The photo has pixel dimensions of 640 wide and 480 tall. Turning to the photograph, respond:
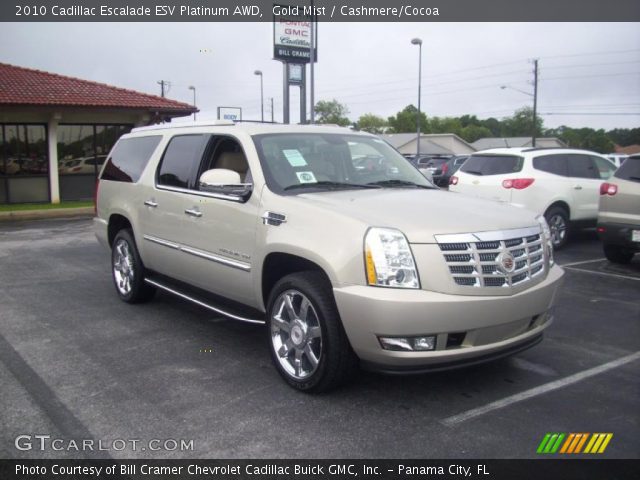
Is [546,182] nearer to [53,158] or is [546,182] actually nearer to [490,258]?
[490,258]

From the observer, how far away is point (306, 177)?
189 inches

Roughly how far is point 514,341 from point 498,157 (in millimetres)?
7495

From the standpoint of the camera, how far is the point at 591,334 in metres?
5.55

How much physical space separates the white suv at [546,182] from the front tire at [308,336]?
699 centimetres

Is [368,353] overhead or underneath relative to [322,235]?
underneath

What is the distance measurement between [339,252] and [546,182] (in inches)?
299

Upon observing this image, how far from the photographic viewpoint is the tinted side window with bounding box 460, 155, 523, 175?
10602mm

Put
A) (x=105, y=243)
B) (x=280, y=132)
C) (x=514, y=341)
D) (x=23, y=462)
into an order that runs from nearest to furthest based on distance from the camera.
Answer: (x=23, y=462) < (x=514, y=341) < (x=280, y=132) < (x=105, y=243)

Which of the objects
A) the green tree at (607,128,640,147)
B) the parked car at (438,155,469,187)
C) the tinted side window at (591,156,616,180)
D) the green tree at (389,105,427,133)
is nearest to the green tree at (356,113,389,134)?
the green tree at (389,105,427,133)

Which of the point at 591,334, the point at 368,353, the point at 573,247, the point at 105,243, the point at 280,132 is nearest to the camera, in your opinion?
the point at 368,353

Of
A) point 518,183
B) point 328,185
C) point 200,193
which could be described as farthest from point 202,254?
point 518,183

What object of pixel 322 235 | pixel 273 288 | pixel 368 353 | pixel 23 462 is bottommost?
pixel 23 462

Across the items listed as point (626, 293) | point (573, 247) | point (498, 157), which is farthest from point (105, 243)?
point (573, 247)

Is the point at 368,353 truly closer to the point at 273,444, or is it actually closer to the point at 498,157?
the point at 273,444
